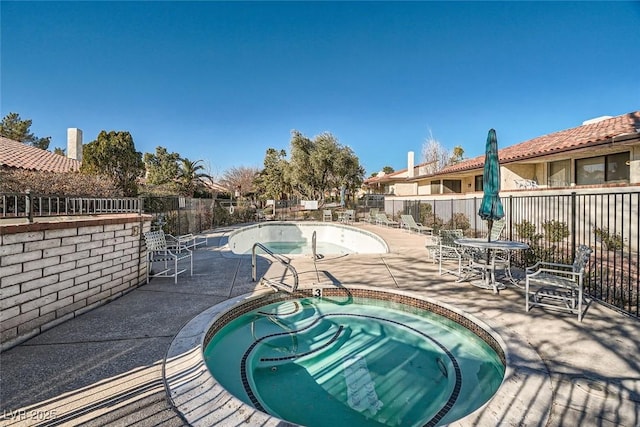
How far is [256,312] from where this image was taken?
5012 mm

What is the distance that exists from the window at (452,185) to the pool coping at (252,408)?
20491 millimetres

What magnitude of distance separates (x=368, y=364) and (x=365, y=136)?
85.0 feet

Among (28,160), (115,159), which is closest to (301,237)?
(115,159)

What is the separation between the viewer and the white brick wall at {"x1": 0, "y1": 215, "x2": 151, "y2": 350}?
313 centimetres

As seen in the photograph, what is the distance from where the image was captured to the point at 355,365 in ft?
12.3

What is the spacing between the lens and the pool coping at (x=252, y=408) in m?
2.12

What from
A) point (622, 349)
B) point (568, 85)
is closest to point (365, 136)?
point (568, 85)

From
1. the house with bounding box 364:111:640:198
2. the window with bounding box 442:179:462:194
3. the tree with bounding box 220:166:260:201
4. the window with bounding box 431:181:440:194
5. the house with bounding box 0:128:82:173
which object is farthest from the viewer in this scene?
the tree with bounding box 220:166:260:201

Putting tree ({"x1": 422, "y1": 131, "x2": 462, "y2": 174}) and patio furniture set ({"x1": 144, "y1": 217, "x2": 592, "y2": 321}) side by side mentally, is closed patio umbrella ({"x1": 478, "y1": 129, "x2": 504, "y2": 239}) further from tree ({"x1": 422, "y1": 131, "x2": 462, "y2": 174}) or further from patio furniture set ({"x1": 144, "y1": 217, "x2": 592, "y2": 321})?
tree ({"x1": 422, "y1": 131, "x2": 462, "y2": 174})

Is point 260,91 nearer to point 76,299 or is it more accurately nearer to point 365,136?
point 365,136

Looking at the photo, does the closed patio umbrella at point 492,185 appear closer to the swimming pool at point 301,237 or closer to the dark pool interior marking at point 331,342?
the dark pool interior marking at point 331,342

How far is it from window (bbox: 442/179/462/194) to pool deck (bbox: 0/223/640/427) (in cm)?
1830

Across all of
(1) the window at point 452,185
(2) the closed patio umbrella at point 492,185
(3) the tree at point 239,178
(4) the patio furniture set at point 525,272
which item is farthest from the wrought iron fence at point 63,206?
(3) the tree at point 239,178

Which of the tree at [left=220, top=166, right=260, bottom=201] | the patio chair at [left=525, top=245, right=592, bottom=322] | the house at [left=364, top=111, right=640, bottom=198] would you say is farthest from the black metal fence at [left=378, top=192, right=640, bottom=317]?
the tree at [left=220, top=166, right=260, bottom=201]
